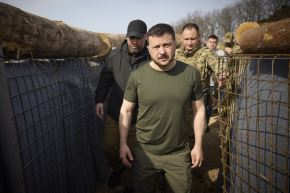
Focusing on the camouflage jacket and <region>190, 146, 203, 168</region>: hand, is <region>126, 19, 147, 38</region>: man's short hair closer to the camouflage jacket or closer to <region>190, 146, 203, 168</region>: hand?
the camouflage jacket

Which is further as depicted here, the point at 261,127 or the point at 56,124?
the point at 56,124

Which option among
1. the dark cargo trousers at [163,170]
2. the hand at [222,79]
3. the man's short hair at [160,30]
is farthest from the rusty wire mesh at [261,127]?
the man's short hair at [160,30]

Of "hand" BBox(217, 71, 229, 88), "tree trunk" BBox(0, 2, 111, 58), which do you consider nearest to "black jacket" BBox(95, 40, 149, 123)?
"tree trunk" BBox(0, 2, 111, 58)

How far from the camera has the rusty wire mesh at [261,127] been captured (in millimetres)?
1953

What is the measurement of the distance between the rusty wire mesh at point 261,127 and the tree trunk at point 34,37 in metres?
1.71

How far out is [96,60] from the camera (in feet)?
16.1

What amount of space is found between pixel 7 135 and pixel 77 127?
1.58 m

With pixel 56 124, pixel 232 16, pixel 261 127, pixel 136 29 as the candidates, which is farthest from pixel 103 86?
pixel 232 16

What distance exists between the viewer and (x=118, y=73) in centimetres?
374

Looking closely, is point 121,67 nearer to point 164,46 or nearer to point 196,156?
point 164,46

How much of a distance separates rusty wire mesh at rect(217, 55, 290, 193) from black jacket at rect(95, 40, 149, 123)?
61.1 inches

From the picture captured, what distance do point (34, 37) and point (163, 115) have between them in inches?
53.6

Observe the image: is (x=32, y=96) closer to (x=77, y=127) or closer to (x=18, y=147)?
(x=18, y=147)

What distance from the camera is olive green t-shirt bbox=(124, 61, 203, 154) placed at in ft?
8.74
